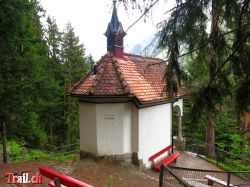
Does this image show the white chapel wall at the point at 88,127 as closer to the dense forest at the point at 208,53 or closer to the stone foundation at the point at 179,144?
the dense forest at the point at 208,53

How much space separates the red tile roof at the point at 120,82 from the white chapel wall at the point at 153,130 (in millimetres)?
765

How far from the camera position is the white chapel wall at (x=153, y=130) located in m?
10.5

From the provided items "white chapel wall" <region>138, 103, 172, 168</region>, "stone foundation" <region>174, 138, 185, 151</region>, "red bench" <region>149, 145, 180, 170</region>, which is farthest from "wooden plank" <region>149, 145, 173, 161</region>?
"stone foundation" <region>174, 138, 185, 151</region>

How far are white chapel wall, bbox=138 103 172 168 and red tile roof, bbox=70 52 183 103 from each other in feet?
2.51

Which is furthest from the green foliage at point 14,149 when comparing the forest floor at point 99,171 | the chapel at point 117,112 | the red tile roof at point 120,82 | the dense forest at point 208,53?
the dense forest at point 208,53

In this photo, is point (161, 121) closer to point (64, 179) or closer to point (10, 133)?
point (10, 133)

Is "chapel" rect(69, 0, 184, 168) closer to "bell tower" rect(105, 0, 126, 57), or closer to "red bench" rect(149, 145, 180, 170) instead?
"bell tower" rect(105, 0, 126, 57)

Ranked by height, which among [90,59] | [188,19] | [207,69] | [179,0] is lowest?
[207,69]

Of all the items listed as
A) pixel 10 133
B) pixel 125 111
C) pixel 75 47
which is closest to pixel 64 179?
pixel 125 111

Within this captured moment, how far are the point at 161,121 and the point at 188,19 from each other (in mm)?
8316

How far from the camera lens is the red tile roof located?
9750 millimetres

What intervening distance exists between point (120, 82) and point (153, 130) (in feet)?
9.47

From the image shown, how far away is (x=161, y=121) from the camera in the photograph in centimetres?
1211

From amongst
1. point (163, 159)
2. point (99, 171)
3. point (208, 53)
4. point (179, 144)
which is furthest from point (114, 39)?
point (179, 144)
